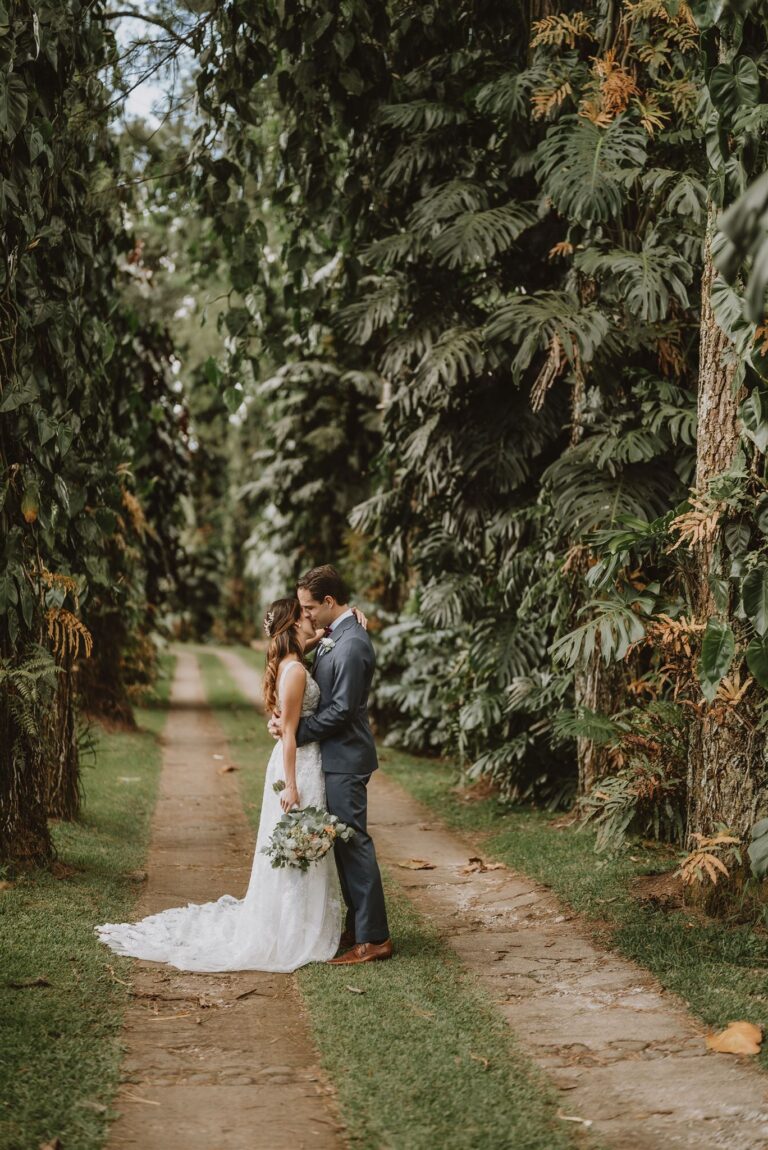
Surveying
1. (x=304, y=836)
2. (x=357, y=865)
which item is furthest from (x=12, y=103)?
(x=357, y=865)

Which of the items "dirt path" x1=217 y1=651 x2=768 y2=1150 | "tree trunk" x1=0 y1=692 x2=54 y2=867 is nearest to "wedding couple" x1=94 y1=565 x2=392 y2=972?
"dirt path" x1=217 y1=651 x2=768 y2=1150

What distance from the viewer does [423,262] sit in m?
9.78

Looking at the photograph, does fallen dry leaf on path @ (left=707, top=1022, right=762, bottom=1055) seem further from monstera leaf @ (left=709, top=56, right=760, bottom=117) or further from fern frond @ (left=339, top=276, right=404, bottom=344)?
fern frond @ (left=339, top=276, right=404, bottom=344)

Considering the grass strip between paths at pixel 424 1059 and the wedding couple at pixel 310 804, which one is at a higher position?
the wedding couple at pixel 310 804

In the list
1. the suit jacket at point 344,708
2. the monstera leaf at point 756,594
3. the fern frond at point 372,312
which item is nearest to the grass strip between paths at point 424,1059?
the suit jacket at point 344,708

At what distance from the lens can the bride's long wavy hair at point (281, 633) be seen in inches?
242

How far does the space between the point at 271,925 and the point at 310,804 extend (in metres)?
0.63

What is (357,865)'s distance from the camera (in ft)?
19.8

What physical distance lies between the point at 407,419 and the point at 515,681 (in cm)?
251

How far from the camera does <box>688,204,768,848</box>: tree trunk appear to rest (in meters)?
6.20

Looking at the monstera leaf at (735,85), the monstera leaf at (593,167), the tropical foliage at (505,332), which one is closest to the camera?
the monstera leaf at (735,85)

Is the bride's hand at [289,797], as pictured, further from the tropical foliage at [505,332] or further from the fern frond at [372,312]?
the fern frond at [372,312]

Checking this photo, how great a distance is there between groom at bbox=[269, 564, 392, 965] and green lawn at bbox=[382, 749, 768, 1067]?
4.26 feet

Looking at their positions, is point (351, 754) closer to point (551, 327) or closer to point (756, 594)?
point (756, 594)
